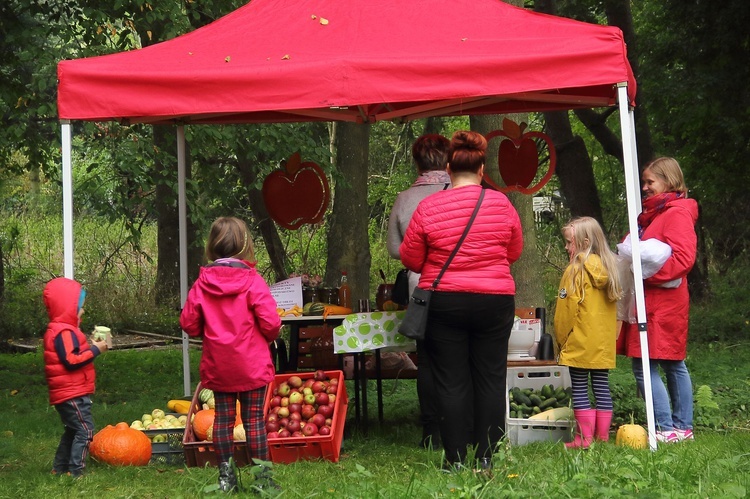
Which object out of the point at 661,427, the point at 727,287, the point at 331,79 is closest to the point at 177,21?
the point at 331,79

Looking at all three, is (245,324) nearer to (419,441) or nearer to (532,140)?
(419,441)

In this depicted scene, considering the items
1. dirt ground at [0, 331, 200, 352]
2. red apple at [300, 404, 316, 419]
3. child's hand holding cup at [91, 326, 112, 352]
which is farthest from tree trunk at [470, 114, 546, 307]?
dirt ground at [0, 331, 200, 352]

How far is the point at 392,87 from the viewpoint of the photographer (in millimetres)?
6234

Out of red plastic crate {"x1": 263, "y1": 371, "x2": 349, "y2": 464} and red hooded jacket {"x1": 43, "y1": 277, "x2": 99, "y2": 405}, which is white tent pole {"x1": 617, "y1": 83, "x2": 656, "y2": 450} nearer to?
red plastic crate {"x1": 263, "y1": 371, "x2": 349, "y2": 464}

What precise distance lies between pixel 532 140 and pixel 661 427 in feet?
10.4

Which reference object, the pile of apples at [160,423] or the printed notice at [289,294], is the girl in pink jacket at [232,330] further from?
the printed notice at [289,294]

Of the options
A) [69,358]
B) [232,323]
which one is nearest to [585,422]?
[232,323]

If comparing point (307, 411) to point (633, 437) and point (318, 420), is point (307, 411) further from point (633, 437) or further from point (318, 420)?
point (633, 437)

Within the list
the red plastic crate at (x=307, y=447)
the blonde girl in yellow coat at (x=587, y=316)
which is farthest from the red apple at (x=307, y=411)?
the blonde girl in yellow coat at (x=587, y=316)

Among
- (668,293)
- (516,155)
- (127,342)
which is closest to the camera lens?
(668,293)

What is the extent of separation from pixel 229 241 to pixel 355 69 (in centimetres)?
140

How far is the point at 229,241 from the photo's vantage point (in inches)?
220

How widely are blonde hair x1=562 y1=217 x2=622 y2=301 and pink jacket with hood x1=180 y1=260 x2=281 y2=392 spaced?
7.14 ft

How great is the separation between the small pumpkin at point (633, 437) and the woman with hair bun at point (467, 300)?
3.38 feet
